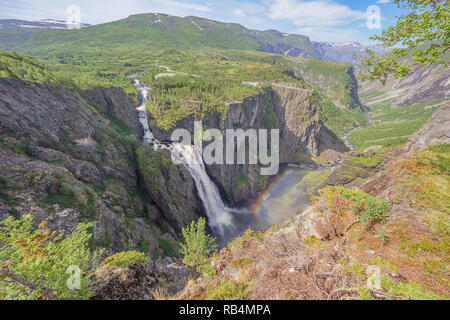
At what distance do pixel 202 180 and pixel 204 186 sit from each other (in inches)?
63.5

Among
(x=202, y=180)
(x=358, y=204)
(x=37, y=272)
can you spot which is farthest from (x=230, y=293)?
(x=202, y=180)

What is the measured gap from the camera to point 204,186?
1821 inches

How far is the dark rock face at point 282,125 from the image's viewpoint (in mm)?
62812

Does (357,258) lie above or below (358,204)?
below

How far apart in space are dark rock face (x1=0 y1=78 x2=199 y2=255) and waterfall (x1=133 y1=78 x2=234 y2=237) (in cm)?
737

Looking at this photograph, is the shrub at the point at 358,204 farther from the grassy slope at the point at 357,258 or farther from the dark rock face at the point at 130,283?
the dark rock face at the point at 130,283

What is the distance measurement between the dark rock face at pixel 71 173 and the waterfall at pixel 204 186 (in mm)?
7145

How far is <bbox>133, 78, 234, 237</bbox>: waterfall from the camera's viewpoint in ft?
145

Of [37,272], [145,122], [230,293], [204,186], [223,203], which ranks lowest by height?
[223,203]

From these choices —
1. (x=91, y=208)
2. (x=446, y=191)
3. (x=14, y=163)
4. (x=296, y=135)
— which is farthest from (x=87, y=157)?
(x=296, y=135)

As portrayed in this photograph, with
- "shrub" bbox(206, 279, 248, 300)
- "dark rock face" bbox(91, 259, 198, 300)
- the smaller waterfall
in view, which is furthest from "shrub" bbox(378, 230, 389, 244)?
the smaller waterfall

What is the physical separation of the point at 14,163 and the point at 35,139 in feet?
17.6

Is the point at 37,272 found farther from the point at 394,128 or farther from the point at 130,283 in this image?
the point at 394,128

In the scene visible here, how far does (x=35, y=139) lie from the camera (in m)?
21.5
